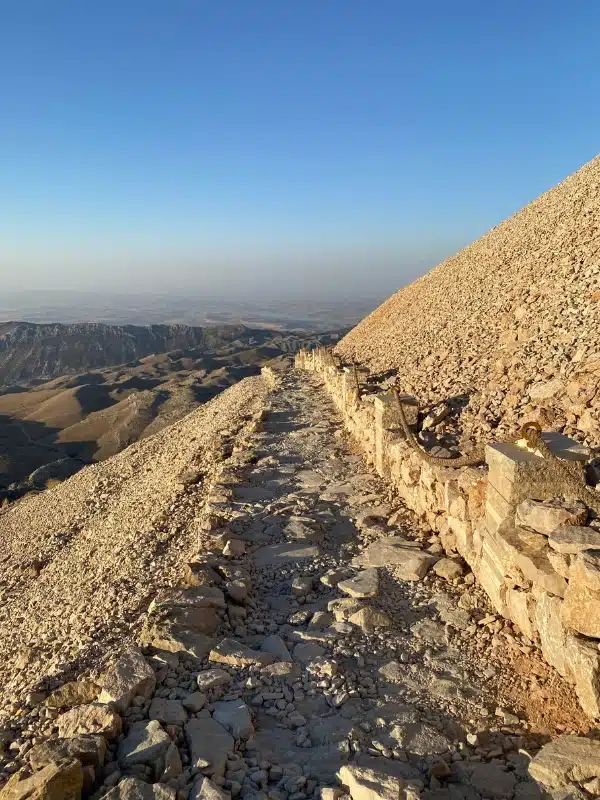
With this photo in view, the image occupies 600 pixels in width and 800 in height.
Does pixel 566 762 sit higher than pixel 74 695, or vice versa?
pixel 566 762

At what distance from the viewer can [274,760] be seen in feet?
11.9

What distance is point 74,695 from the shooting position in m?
4.37

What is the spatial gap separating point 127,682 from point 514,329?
11.3m

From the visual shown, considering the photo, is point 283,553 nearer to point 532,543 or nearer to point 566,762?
point 532,543

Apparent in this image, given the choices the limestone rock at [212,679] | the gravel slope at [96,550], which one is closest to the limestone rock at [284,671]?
the limestone rock at [212,679]

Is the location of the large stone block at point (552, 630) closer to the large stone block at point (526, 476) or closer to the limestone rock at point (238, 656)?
the large stone block at point (526, 476)

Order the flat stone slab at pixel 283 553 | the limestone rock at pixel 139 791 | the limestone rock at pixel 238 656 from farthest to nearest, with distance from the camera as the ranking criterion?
the flat stone slab at pixel 283 553
the limestone rock at pixel 238 656
the limestone rock at pixel 139 791

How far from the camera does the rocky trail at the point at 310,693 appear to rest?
3373mm

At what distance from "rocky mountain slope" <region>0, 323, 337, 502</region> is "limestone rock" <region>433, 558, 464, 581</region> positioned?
79.8 feet

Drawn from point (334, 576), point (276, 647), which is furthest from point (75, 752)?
point (334, 576)

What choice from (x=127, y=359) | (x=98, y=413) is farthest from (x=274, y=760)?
(x=127, y=359)

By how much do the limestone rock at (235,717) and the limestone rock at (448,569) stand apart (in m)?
2.93

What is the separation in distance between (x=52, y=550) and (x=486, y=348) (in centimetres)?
1119

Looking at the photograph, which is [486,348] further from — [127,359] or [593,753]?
[127,359]
